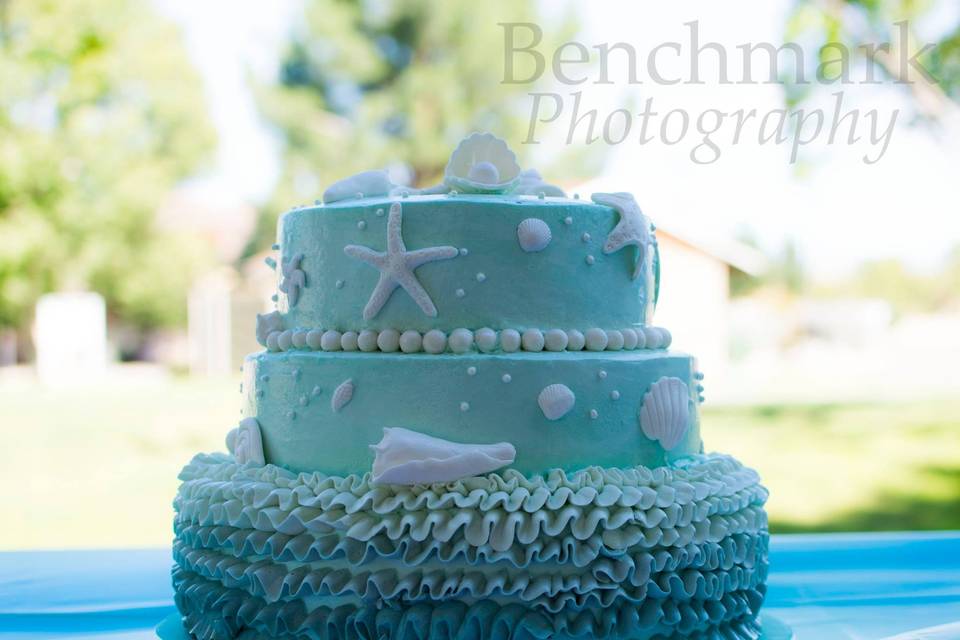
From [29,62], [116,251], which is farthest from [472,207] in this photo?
[116,251]

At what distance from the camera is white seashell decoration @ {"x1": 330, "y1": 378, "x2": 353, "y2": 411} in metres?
2.47

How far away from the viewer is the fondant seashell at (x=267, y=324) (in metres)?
2.77

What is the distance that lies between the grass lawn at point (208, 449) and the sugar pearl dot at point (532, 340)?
19.1ft

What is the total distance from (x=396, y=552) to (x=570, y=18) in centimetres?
1453

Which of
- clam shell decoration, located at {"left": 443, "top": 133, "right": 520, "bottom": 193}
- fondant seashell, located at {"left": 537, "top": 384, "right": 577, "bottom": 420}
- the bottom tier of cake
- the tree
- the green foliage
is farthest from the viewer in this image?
the green foliage

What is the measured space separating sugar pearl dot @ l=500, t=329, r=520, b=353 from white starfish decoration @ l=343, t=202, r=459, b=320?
180mm

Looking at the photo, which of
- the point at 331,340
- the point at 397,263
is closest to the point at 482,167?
the point at 397,263

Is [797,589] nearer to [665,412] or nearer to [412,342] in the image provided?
[665,412]

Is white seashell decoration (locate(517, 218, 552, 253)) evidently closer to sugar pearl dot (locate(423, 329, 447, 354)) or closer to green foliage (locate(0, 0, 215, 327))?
sugar pearl dot (locate(423, 329, 447, 354))

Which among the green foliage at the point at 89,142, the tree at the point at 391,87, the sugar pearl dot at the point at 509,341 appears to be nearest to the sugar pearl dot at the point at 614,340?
the sugar pearl dot at the point at 509,341

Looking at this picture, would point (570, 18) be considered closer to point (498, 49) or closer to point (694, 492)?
point (498, 49)

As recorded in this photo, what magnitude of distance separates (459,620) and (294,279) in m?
1.02

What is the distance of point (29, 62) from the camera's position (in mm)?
15734

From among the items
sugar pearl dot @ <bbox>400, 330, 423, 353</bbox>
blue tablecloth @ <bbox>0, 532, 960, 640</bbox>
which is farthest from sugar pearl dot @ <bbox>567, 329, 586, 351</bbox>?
blue tablecloth @ <bbox>0, 532, 960, 640</bbox>
